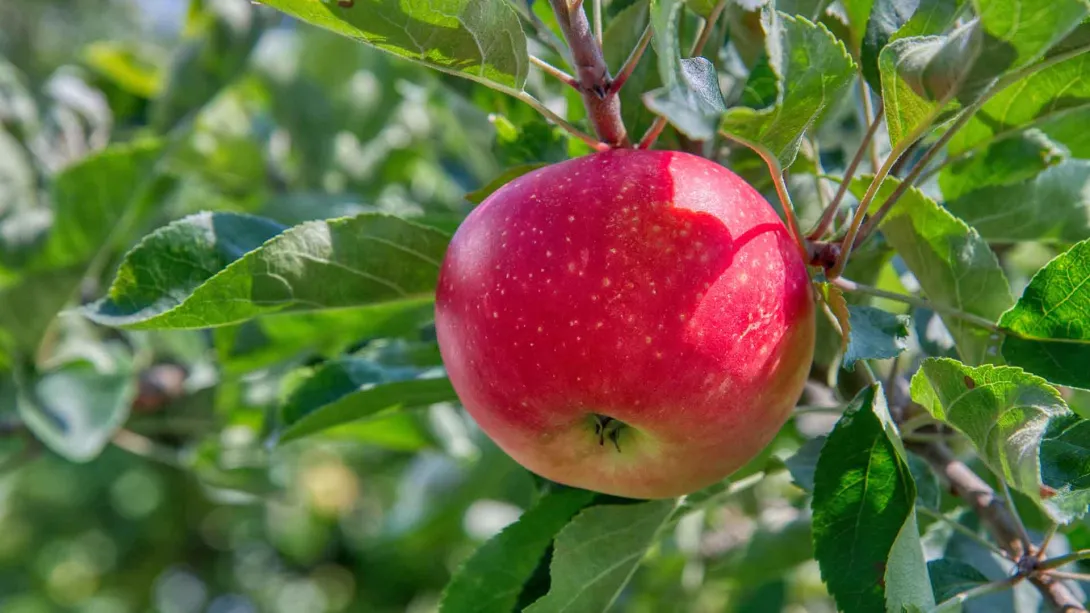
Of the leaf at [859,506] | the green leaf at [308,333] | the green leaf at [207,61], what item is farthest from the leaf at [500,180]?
the green leaf at [207,61]

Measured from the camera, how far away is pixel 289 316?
1.33 m

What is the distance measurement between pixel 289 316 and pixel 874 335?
81 cm

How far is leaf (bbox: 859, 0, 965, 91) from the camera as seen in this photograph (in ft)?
2.84

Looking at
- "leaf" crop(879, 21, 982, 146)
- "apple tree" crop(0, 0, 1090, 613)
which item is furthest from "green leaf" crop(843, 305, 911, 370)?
"leaf" crop(879, 21, 982, 146)

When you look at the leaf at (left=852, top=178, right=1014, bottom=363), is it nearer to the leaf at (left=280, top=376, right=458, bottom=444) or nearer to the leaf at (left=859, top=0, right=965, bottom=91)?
the leaf at (left=859, top=0, right=965, bottom=91)

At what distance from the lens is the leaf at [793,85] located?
676 millimetres

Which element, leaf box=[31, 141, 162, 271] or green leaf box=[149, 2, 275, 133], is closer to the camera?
leaf box=[31, 141, 162, 271]

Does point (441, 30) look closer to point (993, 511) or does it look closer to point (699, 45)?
point (699, 45)

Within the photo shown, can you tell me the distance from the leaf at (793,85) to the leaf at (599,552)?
0.35 metres

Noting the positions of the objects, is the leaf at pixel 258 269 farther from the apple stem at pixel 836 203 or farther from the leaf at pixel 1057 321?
the leaf at pixel 1057 321

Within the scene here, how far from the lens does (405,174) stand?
2137 mm

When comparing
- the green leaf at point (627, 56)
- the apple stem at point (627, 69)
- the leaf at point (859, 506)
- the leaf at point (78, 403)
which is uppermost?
the apple stem at point (627, 69)

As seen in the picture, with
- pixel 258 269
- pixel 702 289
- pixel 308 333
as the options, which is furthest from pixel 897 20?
pixel 308 333

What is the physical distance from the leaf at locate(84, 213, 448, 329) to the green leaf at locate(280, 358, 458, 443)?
0.33 ft
